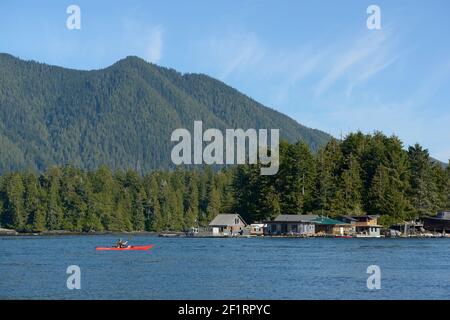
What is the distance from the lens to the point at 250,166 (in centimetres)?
16250

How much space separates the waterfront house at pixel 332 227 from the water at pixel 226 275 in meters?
53.6

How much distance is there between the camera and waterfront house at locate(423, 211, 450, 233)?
519 feet

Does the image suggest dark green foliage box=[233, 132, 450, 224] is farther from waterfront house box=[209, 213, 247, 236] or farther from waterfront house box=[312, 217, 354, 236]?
waterfront house box=[209, 213, 247, 236]

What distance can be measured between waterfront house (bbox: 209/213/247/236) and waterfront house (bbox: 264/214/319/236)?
8727 millimetres

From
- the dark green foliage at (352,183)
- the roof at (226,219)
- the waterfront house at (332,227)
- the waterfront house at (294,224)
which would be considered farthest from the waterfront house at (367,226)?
the roof at (226,219)

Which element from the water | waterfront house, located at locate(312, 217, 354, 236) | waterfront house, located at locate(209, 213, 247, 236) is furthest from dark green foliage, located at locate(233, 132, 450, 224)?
the water

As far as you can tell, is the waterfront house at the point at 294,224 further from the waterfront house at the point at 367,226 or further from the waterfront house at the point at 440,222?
the waterfront house at the point at 440,222

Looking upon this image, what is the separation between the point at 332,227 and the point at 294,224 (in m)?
7.58

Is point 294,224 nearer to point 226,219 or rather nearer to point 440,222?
point 226,219

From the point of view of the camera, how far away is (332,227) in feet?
502

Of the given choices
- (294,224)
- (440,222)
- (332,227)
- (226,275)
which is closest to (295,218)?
(294,224)

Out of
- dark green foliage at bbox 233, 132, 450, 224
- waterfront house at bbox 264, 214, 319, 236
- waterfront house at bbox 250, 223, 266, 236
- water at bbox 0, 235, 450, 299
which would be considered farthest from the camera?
waterfront house at bbox 250, 223, 266, 236

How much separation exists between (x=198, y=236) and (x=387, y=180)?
39.7m
